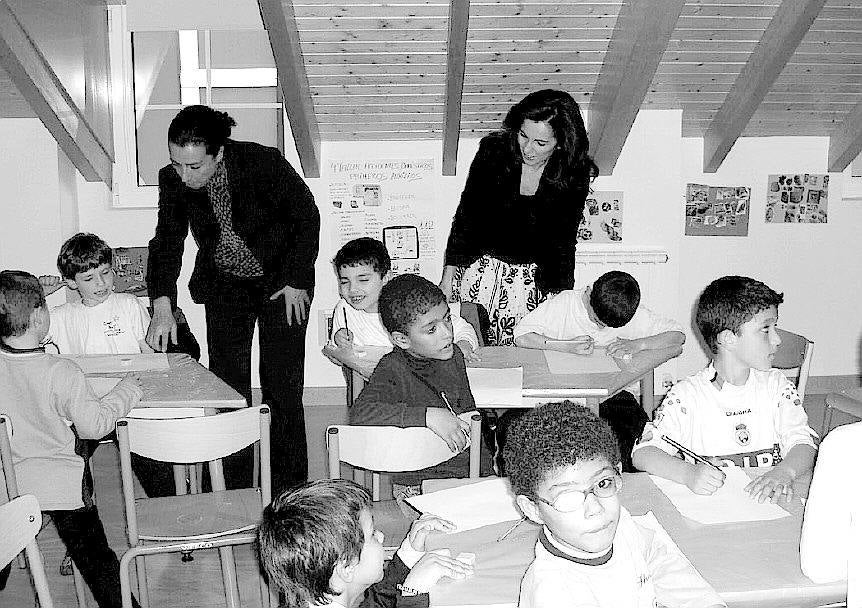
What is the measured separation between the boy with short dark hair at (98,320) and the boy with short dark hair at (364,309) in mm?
830

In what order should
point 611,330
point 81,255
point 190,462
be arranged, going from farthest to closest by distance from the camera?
point 611,330 → point 81,255 → point 190,462

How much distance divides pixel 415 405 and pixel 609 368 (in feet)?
3.03

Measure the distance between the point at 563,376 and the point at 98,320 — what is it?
195cm

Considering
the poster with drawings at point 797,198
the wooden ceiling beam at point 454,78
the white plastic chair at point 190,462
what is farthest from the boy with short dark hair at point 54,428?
the poster with drawings at point 797,198

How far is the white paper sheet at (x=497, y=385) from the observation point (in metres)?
3.09

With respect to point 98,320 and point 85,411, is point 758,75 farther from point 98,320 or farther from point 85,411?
point 85,411

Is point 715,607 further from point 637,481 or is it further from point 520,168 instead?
point 520,168

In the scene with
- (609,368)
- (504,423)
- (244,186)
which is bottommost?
(504,423)

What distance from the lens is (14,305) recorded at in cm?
277

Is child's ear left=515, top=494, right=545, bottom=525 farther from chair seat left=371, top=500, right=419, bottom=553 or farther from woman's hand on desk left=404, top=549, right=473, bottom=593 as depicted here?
chair seat left=371, top=500, right=419, bottom=553

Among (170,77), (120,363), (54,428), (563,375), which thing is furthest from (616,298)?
(170,77)

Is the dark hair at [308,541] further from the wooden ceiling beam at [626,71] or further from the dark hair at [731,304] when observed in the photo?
the wooden ceiling beam at [626,71]

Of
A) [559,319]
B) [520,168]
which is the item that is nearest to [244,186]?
[520,168]

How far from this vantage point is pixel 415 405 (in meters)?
2.80
